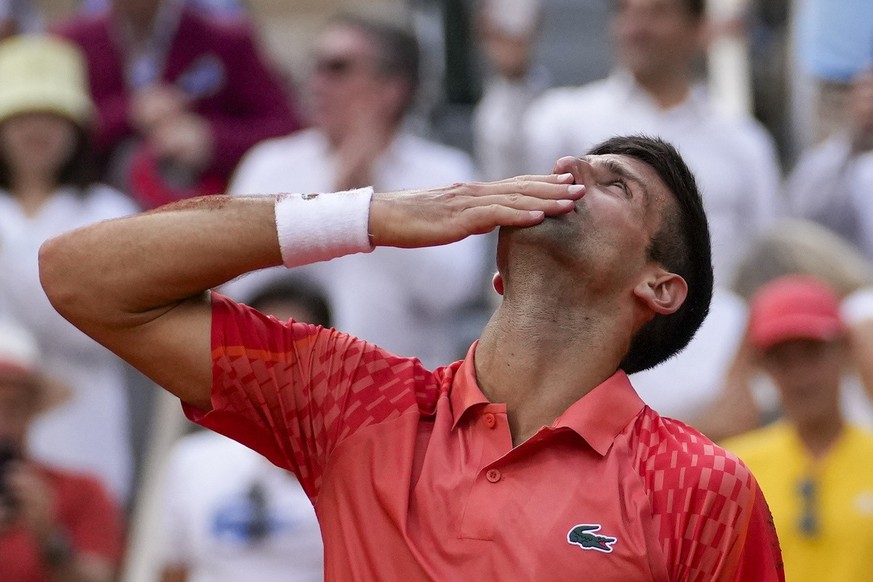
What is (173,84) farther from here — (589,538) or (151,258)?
(589,538)

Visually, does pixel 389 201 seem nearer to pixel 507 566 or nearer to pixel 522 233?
pixel 522 233

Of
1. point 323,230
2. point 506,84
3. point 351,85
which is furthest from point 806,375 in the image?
point 506,84

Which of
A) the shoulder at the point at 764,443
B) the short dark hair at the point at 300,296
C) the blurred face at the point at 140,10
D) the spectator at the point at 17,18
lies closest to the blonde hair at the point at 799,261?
the shoulder at the point at 764,443

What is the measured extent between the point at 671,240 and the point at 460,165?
11.8 ft

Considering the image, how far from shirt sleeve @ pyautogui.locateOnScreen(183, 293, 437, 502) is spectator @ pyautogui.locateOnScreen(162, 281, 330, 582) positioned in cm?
196

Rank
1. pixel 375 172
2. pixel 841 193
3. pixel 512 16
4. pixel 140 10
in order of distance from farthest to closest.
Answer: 1. pixel 512 16
2. pixel 140 10
3. pixel 841 193
4. pixel 375 172

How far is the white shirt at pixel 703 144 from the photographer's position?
6371 mm

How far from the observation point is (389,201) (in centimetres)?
303

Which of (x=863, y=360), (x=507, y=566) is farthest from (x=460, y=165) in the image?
(x=507, y=566)

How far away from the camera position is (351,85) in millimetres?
6309

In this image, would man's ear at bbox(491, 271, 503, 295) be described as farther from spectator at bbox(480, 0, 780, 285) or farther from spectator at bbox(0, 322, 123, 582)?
spectator at bbox(480, 0, 780, 285)

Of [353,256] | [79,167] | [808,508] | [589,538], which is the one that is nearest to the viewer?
[589,538]

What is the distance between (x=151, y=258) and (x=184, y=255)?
6 cm

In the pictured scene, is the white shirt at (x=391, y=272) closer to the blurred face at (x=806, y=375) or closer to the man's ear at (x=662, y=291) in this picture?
the blurred face at (x=806, y=375)
